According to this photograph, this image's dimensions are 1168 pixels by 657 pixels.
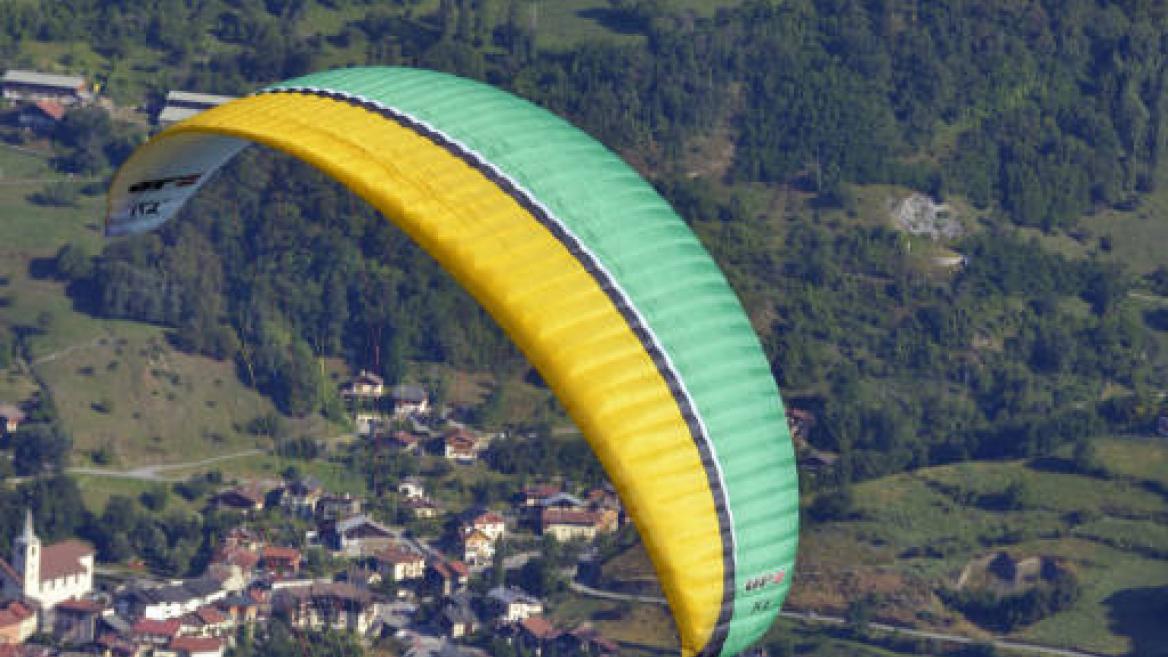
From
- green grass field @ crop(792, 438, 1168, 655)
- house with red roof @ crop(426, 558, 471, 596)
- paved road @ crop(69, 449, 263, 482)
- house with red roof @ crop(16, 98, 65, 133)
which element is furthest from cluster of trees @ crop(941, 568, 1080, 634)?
house with red roof @ crop(16, 98, 65, 133)

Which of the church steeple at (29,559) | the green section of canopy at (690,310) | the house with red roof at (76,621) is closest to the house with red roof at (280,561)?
the house with red roof at (76,621)

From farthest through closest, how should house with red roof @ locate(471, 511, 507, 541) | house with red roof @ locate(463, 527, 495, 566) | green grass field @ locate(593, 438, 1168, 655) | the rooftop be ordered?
the rooftop < house with red roof @ locate(471, 511, 507, 541) < house with red roof @ locate(463, 527, 495, 566) < green grass field @ locate(593, 438, 1168, 655)

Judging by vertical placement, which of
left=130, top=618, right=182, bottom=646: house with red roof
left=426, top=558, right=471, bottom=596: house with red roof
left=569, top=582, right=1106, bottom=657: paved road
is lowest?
left=130, top=618, right=182, bottom=646: house with red roof

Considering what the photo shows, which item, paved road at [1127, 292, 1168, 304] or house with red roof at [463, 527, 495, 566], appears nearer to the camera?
house with red roof at [463, 527, 495, 566]

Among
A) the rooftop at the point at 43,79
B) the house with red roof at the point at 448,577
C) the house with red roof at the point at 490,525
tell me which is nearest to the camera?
the house with red roof at the point at 448,577

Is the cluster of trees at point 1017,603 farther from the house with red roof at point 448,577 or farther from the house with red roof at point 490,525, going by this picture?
the house with red roof at point 448,577

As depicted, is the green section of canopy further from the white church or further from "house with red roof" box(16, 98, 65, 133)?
"house with red roof" box(16, 98, 65, 133)

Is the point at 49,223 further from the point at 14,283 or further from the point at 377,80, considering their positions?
the point at 377,80
